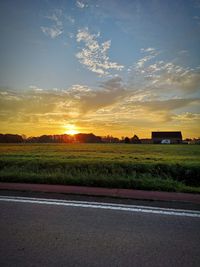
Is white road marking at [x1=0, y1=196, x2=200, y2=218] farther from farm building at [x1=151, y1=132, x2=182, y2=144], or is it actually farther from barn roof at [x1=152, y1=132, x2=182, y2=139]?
barn roof at [x1=152, y1=132, x2=182, y2=139]

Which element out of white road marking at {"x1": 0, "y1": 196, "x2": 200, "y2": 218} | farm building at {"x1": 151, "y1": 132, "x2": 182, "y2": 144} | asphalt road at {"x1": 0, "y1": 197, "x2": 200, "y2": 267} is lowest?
asphalt road at {"x1": 0, "y1": 197, "x2": 200, "y2": 267}

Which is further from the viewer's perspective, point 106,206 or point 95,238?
point 106,206

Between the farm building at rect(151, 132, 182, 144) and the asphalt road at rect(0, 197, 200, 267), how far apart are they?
10608 cm

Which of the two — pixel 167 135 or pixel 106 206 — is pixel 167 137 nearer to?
pixel 167 135

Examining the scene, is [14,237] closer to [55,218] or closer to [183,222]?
[55,218]

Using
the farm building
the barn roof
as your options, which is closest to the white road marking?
the farm building

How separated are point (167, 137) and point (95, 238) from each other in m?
112

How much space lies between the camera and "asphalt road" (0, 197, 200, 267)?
11.0 ft

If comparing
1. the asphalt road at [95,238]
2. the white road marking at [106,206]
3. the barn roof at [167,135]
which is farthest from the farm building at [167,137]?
the asphalt road at [95,238]

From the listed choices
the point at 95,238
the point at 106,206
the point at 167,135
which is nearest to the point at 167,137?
the point at 167,135

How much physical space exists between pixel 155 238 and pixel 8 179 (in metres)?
6.60

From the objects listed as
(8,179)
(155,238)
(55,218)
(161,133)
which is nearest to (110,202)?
(55,218)

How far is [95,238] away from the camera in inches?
157

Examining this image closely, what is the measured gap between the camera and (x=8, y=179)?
9.17 meters
